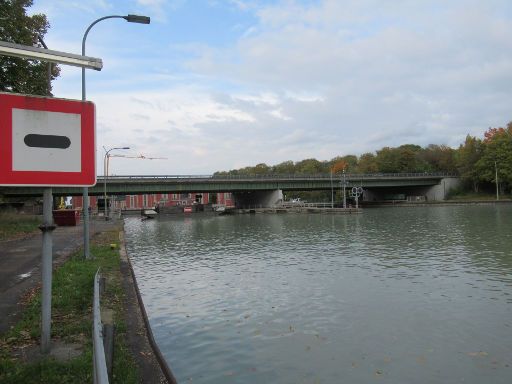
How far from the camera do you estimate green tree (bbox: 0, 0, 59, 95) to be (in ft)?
73.0

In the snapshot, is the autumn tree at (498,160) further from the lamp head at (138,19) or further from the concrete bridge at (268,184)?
the lamp head at (138,19)

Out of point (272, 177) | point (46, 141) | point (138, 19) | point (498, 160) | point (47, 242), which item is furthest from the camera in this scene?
point (498, 160)

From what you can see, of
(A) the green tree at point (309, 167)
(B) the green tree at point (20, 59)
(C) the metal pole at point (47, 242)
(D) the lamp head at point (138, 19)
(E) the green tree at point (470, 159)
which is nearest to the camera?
(C) the metal pole at point (47, 242)

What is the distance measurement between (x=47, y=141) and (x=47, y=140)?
0.01 meters

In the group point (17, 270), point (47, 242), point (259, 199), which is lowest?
point (17, 270)

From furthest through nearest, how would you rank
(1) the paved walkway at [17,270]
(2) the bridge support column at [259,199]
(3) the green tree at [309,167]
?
(3) the green tree at [309,167] → (2) the bridge support column at [259,199] → (1) the paved walkway at [17,270]

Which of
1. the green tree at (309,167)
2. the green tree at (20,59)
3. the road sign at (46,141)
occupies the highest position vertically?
the green tree at (309,167)

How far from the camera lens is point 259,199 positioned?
99.4m

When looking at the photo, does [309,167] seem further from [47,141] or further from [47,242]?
[47,141]

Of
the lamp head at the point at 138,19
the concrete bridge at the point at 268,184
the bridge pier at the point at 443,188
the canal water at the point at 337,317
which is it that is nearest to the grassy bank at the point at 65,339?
the canal water at the point at 337,317

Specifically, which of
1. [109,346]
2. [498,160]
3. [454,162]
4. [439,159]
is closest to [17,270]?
[109,346]

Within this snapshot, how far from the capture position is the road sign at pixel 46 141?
4754 millimetres

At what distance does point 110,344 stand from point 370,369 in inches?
168

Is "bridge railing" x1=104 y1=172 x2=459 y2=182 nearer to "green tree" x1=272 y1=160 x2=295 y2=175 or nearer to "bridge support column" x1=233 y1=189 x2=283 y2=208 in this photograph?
"bridge support column" x1=233 y1=189 x2=283 y2=208
